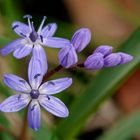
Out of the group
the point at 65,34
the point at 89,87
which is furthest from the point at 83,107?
the point at 65,34

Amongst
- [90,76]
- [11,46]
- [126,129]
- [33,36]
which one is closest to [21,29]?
[33,36]

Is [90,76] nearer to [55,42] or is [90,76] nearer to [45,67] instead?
[55,42]

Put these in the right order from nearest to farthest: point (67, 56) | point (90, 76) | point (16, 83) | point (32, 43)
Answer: point (67, 56) → point (16, 83) → point (32, 43) → point (90, 76)

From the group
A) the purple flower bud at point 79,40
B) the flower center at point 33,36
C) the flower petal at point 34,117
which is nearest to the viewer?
the flower petal at point 34,117

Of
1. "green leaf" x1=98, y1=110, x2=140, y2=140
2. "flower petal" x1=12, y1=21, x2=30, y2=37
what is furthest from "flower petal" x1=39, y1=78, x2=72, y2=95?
"green leaf" x1=98, y1=110, x2=140, y2=140

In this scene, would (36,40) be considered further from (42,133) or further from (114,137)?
(114,137)

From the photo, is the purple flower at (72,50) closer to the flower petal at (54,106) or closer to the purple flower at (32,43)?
the purple flower at (32,43)

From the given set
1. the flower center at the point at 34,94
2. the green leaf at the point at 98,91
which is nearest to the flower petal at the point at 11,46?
the flower center at the point at 34,94

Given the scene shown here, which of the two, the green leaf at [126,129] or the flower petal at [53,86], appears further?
the green leaf at [126,129]
